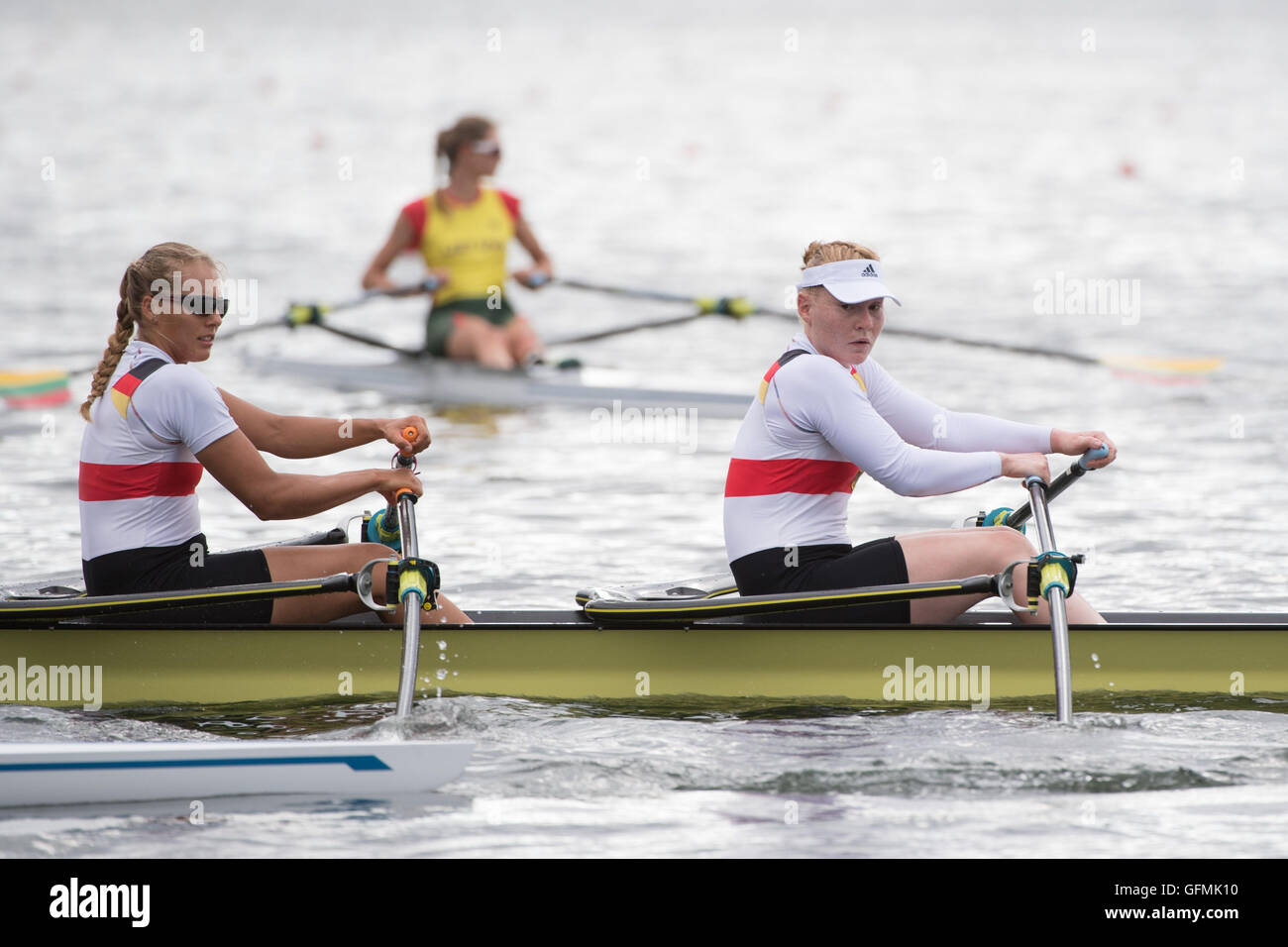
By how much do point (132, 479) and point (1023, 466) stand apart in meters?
2.92

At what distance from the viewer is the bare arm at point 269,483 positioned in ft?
18.3

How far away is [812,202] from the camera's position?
31.1 meters

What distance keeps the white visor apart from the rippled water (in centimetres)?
142

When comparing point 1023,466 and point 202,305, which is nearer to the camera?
point 202,305

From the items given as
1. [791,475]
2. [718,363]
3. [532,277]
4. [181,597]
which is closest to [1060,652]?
[791,475]

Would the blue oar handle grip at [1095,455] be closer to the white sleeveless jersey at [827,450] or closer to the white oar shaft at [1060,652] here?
the white sleeveless jersey at [827,450]

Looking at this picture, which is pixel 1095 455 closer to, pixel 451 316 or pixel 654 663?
pixel 654 663

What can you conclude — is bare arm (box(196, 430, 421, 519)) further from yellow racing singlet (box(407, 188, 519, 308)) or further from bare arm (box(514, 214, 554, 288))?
bare arm (box(514, 214, 554, 288))

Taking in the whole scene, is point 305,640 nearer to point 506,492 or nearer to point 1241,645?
point 1241,645

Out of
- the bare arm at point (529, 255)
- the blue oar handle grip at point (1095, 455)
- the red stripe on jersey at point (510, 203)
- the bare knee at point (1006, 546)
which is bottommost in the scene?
the bare knee at point (1006, 546)

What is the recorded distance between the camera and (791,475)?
5.78 m

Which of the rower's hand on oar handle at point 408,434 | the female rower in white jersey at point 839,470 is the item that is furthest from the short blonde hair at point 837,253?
the rower's hand on oar handle at point 408,434

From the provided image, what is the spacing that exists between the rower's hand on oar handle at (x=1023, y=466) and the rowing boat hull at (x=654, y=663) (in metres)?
0.52
